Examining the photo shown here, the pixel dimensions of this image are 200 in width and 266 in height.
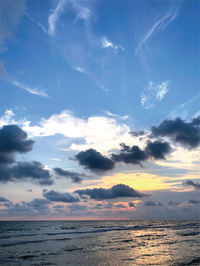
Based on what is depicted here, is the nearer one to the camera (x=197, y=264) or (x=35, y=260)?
(x=197, y=264)

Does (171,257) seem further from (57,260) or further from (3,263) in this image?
(3,263)

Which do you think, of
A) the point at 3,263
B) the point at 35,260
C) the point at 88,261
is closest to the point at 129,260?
the point at 88,261

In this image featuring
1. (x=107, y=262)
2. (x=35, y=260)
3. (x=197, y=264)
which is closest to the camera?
(x=197, y=264)

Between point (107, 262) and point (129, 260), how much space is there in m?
2.90

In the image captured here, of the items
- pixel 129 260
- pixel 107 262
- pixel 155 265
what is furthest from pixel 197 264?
pixel 107 262

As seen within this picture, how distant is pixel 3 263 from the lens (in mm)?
25156

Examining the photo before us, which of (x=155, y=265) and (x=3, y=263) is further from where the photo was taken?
(x=3, y=263)

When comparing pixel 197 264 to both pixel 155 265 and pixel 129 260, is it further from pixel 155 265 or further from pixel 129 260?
pixel 129 260

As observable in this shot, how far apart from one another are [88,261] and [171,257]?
10.4 metres

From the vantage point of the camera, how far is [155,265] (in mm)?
22703

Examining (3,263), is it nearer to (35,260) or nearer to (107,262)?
(35,260)

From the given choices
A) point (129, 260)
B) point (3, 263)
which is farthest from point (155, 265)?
point (3, 263)

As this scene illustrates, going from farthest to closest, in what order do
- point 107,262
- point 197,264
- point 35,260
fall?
point 35,260 → point 107,262 → point 197,264

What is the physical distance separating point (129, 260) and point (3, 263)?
14768 mm
